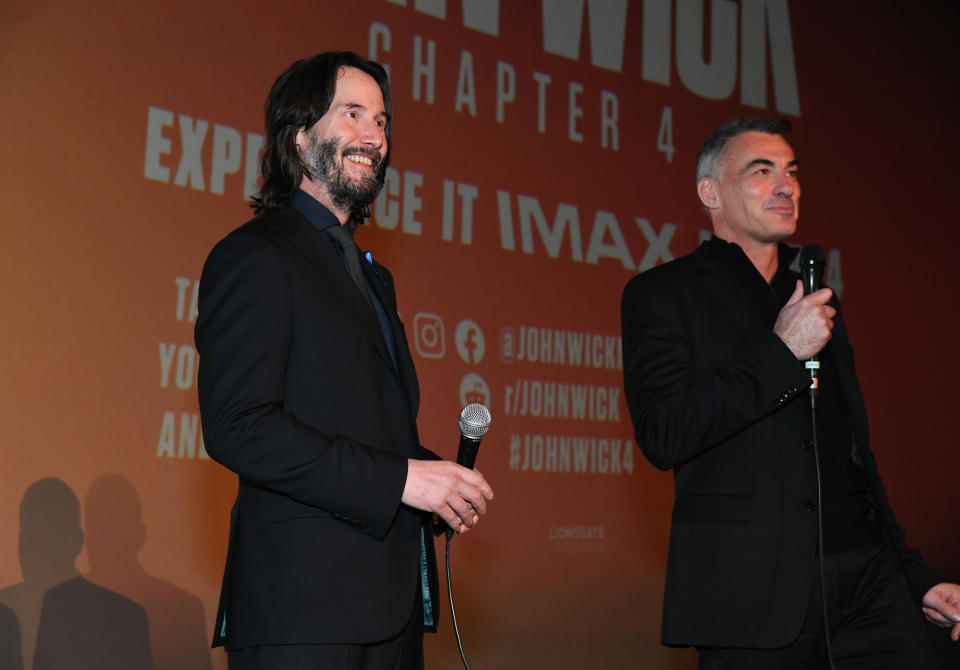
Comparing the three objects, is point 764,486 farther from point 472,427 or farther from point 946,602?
point 472,427

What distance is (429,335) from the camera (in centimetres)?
425

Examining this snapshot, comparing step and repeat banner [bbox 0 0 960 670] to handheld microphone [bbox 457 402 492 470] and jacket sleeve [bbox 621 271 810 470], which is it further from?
handheld microphone [bbox 457 402 492 470]

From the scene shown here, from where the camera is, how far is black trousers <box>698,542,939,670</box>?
2.04m

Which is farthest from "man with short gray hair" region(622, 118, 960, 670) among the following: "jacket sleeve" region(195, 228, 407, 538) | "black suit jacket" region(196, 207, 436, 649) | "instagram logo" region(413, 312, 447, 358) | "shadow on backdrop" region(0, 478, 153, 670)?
"shadow on backdrop" region(0, 478, 153, 670)

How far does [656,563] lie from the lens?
4.91 metres

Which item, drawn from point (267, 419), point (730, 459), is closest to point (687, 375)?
point (730, 459)


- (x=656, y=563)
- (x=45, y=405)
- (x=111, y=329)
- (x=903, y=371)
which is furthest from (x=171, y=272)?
(x=903, y=371)

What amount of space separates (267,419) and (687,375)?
39.5 inches

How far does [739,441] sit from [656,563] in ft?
9.56

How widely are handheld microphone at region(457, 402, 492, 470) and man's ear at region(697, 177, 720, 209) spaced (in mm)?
1148

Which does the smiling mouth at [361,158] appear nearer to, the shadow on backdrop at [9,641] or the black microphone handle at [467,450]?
the black microphone handle at [467,450]

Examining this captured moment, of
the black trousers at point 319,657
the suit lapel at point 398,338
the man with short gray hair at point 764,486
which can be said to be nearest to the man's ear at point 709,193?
the man with short gray hair at point 764,486

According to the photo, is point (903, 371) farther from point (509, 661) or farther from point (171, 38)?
point (171, 38)

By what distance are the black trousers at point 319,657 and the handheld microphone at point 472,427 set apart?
33 centimetres
